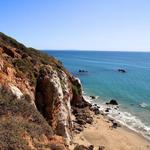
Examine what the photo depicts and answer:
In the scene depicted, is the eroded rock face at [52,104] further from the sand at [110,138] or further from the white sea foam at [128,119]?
the white sea foam at [128,119]

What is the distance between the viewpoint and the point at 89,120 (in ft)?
138

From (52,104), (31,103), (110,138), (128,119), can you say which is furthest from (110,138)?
(31,103)

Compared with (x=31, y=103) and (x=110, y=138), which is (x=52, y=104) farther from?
(x=110, y=138)

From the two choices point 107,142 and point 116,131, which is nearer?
point 107,142

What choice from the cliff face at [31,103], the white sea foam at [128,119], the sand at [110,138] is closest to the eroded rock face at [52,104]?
the cliff face at [31,103]

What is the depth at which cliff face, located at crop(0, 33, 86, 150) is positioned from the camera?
664 inches

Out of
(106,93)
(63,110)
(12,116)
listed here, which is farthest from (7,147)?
(106,93)

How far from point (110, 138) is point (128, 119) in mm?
10472

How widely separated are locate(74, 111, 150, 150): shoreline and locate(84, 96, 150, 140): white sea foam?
1.23m

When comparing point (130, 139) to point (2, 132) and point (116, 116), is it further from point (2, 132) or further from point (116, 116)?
point (2, 132)

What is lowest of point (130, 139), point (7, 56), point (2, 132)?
point (130, 139)

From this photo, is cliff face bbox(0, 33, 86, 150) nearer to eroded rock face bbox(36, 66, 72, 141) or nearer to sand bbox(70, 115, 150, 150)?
eroded rock face bbox(36, 66, 72, 141)

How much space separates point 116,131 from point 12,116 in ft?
79.9

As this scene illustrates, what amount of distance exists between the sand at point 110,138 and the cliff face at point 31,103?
4290 millimetres
